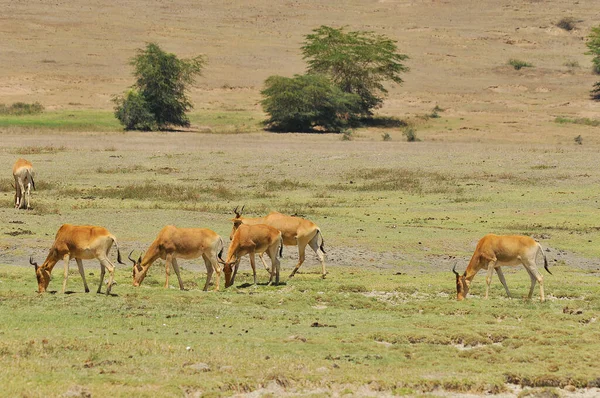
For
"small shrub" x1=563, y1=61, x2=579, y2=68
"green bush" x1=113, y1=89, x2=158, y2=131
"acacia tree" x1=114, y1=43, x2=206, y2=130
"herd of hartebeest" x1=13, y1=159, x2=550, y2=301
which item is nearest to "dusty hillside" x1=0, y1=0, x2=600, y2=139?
"small shrub" x1=563, y1=61, x2=579, y2=68

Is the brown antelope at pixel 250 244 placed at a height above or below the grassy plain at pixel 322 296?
above

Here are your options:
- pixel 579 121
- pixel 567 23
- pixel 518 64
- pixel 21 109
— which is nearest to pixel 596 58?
pixel 518 64

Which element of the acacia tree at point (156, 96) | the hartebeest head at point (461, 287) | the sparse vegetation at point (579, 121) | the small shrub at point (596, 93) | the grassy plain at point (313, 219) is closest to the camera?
the grassy plain at point (313, 219)

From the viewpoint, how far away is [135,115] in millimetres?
57500

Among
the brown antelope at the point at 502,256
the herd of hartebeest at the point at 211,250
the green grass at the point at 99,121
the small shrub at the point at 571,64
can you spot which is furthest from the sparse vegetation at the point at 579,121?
the brown antelope at the point at 502,256

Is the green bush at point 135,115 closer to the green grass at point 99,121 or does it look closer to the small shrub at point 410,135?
the green grass at point 99,121

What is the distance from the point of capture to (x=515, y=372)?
12.1 meters

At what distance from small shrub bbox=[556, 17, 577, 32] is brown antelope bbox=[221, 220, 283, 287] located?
98070 mm

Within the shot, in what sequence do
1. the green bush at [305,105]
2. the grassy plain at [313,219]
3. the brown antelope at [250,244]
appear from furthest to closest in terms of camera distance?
1. the green bush at [305,105]
2. the brown antelope at [250,244]
3. the grassy plain at [313,219]

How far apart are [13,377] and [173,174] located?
91.3ft

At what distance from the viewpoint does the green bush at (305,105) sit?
6006cm

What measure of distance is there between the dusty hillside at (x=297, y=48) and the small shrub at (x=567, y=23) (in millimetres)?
958

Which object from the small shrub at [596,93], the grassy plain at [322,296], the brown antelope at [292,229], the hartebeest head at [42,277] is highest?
the small shrub at [596,93]

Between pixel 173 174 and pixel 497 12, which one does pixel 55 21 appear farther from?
pixel 173 174
